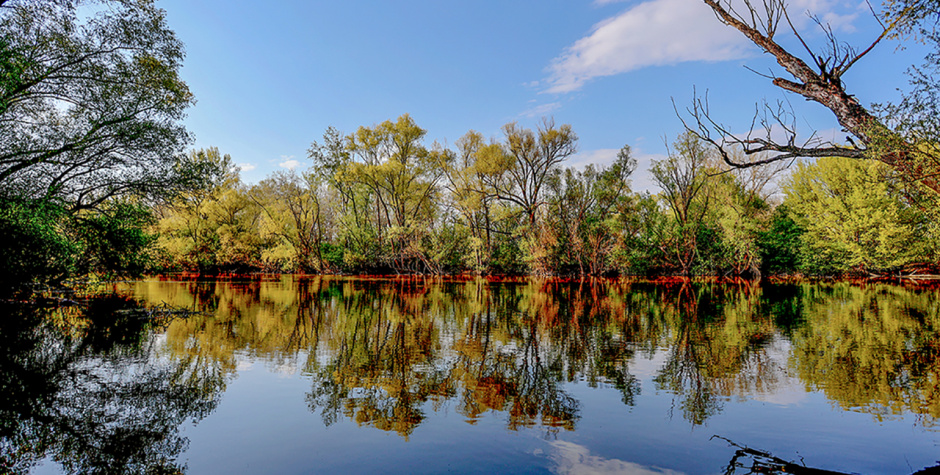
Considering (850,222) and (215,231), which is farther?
(215,231)

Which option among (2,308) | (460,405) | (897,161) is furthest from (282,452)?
(2,308)

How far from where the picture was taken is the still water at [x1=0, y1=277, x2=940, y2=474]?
5090 millimetres

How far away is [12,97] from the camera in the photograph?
41.0 feet

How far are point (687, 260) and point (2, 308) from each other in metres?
44.4

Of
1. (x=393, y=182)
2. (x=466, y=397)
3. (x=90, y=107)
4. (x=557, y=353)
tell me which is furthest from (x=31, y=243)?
(x=393, y=182)

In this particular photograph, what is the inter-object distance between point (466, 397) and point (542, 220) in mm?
35250

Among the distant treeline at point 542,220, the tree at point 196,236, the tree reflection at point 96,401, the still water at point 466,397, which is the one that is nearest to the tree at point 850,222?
the distant treeline at point 542,220

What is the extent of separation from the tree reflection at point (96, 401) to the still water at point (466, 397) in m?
0.04

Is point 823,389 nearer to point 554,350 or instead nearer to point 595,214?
point 554,350

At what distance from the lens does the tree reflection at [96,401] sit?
5039 millimetres

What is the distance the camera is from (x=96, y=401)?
6715 millimetres

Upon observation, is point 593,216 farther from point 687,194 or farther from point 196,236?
point 196,236

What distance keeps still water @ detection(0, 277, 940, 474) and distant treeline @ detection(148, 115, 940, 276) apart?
1023 inches

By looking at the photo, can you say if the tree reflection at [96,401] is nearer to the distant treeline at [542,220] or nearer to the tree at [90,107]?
the tree at [90,107]
